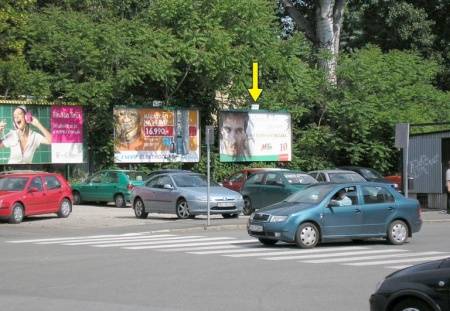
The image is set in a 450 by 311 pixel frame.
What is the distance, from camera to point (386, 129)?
43.2 metres

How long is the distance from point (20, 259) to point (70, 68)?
2263cm

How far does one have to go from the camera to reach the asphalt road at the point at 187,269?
11094mm

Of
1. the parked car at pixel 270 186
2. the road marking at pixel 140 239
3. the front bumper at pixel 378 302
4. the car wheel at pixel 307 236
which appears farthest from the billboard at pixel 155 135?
the front bumper at pixel 378 302

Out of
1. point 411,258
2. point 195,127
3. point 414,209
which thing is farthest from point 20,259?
point 195,127

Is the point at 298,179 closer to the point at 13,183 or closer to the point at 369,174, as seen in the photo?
the point at 369,174

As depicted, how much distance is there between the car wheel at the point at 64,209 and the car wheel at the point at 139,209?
2287 millimetres

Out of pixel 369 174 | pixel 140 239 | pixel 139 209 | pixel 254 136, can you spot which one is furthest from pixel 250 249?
pixel 254 136

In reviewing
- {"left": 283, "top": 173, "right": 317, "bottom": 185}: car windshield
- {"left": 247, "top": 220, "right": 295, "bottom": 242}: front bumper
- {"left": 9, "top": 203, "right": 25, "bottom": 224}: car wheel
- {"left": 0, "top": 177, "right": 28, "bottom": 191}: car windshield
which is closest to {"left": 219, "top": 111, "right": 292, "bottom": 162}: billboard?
{"left": 283, "top": 173, "right": 317, "bottom": 185}: car windshield

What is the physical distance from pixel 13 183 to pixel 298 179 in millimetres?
9485

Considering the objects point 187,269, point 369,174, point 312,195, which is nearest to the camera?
point 187,269

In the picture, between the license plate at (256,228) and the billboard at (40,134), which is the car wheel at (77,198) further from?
the license plate at (256,228)

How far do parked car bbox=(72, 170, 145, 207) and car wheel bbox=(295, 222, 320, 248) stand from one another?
1661 centimetres

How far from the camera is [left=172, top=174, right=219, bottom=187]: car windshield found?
87.8ft

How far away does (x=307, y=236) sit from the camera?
58.7 feet
